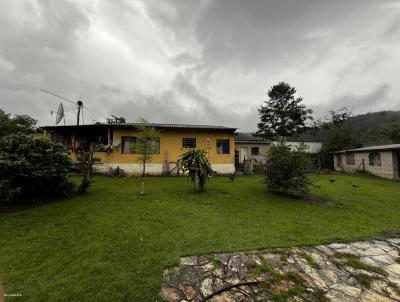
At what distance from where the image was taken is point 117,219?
531 centimetres

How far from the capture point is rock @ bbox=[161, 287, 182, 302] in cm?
262

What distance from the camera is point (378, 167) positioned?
17953 millimetres

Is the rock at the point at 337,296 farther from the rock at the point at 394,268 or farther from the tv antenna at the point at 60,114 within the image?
the tv antenna at the point at 60,114

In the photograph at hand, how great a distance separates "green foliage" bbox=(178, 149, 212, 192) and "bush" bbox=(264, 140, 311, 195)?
285cm

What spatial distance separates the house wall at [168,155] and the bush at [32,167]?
19.1 feet

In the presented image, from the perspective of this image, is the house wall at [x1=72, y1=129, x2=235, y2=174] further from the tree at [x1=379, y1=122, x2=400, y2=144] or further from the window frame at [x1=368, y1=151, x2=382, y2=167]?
the tree at [x1=379, y1=122, x2=400, y2=144]

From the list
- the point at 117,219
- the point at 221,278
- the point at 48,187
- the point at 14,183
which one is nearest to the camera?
the point at 221,278

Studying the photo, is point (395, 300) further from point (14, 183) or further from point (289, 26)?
point (289, 26)

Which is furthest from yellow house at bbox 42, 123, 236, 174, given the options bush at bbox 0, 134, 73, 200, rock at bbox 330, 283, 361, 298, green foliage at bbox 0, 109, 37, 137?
rock at bbox 330, 283, 361, 298

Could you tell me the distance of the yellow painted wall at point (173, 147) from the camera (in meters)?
13.7

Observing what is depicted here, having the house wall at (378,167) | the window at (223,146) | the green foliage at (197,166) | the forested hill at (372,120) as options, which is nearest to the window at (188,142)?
the window at (223,146)

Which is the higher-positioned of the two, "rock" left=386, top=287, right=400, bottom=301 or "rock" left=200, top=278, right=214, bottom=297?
"rock" left=200, top=278, right=214, bottom=297

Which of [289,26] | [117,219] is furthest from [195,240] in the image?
[289,26]

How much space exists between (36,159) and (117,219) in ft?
12.8
